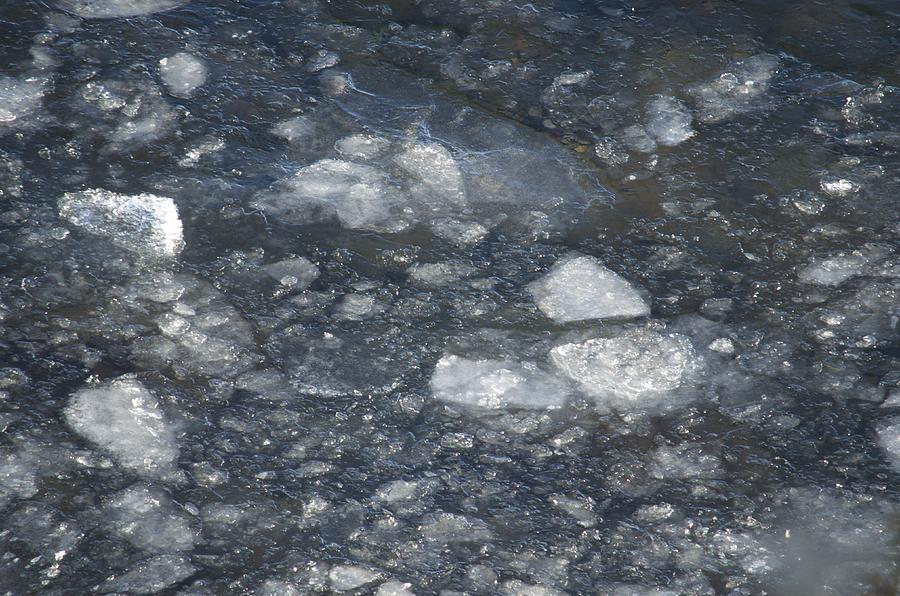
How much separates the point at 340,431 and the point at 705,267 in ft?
4.49

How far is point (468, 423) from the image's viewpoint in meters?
2.49

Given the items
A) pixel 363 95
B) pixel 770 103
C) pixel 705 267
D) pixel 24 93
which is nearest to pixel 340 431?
pixel 705 267

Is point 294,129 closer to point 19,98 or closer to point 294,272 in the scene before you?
point 294,272

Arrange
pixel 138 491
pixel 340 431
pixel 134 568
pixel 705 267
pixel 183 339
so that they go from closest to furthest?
1. pixel 134 568
2. pixel 138 491
3. pixel 340 431
4. pixel 183 339
5. pixel 705 267

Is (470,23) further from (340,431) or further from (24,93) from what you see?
(340,431)

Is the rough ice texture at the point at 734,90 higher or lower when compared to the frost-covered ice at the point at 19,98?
higher

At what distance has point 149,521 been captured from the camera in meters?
2.20

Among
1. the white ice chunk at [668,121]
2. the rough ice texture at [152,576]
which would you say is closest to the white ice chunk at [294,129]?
the white ice chunk at [668,121]

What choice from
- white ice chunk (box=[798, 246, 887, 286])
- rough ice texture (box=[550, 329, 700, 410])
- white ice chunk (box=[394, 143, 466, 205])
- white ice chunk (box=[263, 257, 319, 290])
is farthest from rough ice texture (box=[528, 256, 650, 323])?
white ice chunk (box=[263, 257, 319, 290])

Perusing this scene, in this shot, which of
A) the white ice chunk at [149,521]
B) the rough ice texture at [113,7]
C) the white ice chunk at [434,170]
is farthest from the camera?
the rough ice texture at [113,7]

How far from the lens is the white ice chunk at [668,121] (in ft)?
11.4

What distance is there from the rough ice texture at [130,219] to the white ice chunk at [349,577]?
1.28 metres

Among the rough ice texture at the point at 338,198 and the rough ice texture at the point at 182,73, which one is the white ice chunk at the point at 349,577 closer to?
the rough ice texture at the point at 338,198

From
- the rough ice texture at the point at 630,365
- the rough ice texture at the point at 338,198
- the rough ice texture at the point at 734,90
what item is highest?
the rough ice texture at the point at 734,90
